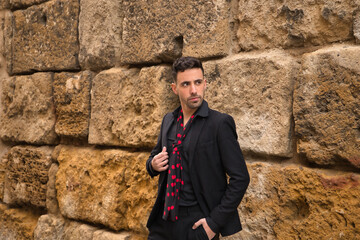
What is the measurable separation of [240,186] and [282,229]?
49cm

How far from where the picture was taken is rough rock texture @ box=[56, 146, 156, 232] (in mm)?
2695

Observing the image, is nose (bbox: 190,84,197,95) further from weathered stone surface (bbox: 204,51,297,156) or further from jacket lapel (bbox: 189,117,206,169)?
weathered stone surface (bbox: 204,51,297,156)

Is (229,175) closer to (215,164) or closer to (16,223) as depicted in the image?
(215,164)

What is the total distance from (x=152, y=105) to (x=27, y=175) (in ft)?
5.14

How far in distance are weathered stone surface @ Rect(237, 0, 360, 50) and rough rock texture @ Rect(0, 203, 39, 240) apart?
2475mm

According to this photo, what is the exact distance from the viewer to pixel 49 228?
324cm

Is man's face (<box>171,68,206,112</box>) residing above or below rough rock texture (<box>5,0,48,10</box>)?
below

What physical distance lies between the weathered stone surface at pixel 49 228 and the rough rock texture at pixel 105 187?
0.11m

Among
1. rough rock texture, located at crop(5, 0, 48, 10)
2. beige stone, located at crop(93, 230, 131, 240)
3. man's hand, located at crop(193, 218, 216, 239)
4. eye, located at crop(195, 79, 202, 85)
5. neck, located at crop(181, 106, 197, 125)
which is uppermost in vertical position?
rough rock texture, located at crop(5, 0, 48, 10)

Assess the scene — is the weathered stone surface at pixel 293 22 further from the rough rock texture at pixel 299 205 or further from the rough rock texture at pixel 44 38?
the rough rock texture at pixel 44 38

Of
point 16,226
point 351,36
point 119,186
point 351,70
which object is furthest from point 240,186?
point 16,226

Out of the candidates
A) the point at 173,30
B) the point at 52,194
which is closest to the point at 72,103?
the point at 52,194

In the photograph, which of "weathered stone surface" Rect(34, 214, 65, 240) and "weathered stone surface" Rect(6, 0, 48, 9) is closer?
"weathered stone surface" Rect(34, 214, 65, 240)

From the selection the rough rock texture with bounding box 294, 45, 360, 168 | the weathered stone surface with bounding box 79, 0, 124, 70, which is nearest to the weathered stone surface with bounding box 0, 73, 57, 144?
the weathered stone surface with bounding box 79, 0, 124, 70
